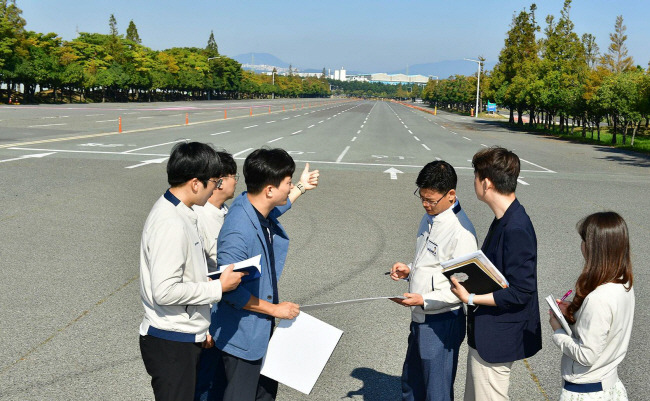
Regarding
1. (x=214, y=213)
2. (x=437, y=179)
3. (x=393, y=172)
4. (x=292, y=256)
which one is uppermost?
(x=437, y=179)

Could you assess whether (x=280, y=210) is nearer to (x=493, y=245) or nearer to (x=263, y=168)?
(x=263, y=168)

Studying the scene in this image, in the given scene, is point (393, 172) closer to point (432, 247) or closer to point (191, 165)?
point (432, 247)

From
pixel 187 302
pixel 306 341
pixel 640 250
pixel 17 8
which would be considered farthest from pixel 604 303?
pixel 17 8

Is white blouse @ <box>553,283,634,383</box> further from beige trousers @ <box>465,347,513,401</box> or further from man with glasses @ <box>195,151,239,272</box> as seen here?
man with glasses @ <box>195,151,239,272</box>

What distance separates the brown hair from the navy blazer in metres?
0.27

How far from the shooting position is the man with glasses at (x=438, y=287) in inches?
121

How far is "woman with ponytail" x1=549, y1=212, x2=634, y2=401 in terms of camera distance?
8.64 feet

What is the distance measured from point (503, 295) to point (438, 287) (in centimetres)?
36

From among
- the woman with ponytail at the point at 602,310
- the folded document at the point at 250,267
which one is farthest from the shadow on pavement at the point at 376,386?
the folded document at the point at 250,267

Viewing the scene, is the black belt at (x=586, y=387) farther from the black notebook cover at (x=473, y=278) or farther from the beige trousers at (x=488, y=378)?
the black notebook cover at (x=473, y=278)

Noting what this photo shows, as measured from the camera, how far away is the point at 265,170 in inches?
113

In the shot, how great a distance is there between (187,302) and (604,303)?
195 centimetres

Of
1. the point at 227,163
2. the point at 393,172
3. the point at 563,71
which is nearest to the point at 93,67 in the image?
the point at 563,71

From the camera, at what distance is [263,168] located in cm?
288
